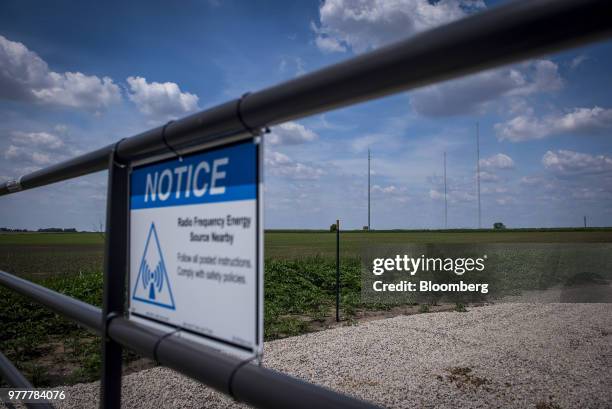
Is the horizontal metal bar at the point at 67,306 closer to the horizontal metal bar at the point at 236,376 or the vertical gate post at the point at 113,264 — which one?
the vertical gate post at the point at 113,264

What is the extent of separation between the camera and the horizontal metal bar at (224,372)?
0.74 meters

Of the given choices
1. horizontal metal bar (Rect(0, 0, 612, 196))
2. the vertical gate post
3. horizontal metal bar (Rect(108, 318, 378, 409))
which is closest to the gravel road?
the vertical gate post

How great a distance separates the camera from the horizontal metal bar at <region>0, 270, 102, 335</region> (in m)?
1.42

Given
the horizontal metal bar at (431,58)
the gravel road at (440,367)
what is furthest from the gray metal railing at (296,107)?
the gravel road at (440,367)

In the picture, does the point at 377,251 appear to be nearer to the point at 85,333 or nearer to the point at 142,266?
the point at 85,333

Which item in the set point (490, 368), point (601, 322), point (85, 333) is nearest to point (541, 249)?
point (601, 322)

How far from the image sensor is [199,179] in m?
1.07

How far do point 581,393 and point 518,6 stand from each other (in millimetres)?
5106

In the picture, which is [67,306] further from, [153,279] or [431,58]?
[431,58]

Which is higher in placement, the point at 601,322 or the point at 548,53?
the point at 548,53

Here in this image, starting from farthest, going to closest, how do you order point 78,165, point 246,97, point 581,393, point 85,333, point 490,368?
point 85,333 < point 490,368 < point 581,393 < point 78,165 < point 246,97

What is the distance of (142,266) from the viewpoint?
4.31 feet

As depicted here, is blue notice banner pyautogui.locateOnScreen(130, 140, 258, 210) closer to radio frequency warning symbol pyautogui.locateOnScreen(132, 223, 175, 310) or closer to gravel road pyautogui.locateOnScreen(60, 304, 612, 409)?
radio frequency warning symbol pyautogui.locateOnScreen(132, 223, 175, 310)

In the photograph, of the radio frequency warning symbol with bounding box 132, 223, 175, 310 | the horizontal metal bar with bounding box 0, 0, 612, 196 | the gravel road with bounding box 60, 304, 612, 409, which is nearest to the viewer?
the horizontal metal bar with bounding box 0, 0, 612, 196
